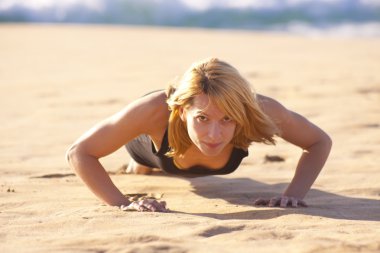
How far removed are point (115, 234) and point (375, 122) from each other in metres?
3.48

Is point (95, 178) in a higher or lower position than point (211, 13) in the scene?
lower

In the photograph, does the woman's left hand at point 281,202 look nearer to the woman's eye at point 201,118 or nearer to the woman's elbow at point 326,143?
the woman's elbow at point 326,143

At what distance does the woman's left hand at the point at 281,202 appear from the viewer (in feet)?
12.3

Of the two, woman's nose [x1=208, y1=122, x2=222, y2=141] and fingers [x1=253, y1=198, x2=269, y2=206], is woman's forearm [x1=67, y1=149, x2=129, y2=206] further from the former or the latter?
fingers [x1=253, y1=198, x2=269, y2=206]

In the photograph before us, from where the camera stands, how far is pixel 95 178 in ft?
12.3

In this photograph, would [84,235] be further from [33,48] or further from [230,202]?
[33,48]

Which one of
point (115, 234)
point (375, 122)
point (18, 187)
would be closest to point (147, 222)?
point (115, 234)

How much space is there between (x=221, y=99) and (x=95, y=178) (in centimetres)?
82

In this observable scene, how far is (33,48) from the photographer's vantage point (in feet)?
43.6

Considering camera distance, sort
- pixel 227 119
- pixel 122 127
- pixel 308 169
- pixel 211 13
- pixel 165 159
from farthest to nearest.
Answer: pixel 211 13, pixel 165 159, pixel 308 169, pixel 122 127, pixel 227 119

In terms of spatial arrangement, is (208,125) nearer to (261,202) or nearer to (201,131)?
(201,131)

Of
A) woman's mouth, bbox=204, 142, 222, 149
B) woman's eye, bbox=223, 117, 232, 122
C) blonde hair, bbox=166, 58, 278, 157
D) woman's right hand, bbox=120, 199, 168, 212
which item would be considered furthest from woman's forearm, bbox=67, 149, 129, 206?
woman's eye, bbox=223, 117, 232, 122

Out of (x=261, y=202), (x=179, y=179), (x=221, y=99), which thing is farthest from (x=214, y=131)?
(x=179, y=179)

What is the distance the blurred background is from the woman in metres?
20.5
